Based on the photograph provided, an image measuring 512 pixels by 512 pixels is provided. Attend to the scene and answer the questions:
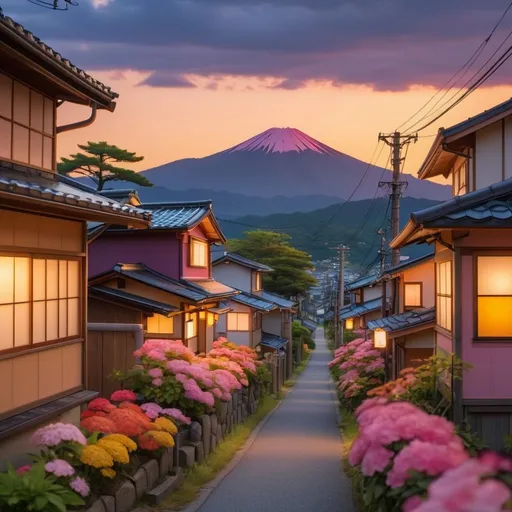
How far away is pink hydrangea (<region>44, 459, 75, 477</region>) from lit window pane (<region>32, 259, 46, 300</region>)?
2.77 meters

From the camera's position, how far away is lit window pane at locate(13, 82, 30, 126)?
11.0 m

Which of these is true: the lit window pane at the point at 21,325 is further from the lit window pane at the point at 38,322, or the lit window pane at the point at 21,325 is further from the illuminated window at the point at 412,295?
the illuminated window at the point at 412,295

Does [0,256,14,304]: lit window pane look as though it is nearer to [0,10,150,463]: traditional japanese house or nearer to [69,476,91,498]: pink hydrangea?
[0,10,150,463]: traditional japanese house

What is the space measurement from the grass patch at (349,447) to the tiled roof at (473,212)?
4.40 m

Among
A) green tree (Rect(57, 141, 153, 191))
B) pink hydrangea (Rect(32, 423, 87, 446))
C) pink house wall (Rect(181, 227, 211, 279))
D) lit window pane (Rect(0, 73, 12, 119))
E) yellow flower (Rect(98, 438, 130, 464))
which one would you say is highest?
green tree (Rect(57, 141, 153, 191))

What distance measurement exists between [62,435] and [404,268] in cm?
2112

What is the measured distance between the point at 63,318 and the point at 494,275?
736 centimetres

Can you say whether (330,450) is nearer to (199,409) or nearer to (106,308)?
(199,409)

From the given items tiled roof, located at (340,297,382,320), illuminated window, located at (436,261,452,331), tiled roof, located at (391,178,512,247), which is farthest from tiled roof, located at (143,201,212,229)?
tiled roof, located at (340,297,382,320)

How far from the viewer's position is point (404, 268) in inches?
1134

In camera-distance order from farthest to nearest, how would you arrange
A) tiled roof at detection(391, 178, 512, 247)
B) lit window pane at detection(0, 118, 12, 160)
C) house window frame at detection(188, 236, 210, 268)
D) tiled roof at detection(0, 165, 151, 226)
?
house window frame at detection(188, 236, 210, 268), tiled roof at detection(391, 178, 512, 247), lit window pane at detection(0, 118, 12, 160), tiled roof at detection(0, 165, 151, 226)

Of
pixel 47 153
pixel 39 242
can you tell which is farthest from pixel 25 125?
pixel 39 242

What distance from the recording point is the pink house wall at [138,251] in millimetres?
26344

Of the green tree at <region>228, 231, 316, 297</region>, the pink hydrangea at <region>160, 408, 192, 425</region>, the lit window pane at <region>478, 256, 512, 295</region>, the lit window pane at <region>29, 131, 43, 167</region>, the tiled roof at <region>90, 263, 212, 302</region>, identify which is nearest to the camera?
the lit window pane at <region>29, 131, 43, 167</region>
